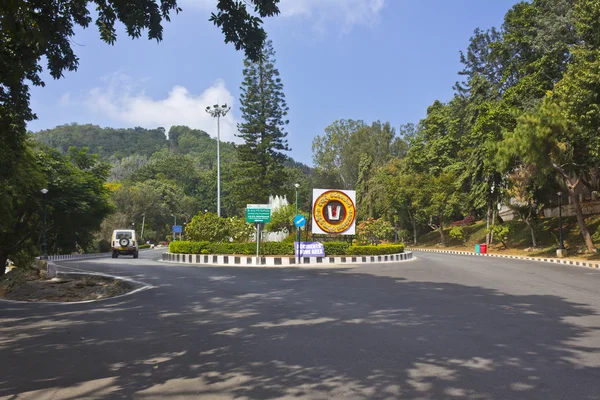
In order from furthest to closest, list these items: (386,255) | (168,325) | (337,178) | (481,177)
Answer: (337,178)
(481,177)
(386,255)
(168,325)

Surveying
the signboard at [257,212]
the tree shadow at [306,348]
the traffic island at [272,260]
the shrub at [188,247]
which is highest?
the signboard at [257,212]

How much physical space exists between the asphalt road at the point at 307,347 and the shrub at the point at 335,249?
13.4m

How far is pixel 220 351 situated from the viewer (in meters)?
5.30

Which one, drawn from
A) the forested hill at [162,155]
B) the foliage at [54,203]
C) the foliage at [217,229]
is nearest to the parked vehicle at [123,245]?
the foliage at [54,203]

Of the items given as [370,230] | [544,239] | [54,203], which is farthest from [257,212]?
[544,239]

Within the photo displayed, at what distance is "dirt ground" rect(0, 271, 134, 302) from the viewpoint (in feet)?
34.0

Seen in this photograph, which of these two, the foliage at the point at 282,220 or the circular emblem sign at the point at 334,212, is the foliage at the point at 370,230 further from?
the foliage at the point at 282,220

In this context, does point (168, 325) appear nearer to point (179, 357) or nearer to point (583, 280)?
point (179, 357)

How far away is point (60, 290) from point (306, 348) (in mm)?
7807

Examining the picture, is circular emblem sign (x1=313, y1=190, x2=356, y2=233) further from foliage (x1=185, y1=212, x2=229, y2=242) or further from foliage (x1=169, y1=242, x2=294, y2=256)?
foliage (x1=185, y1=212, x2=229, y2=242)

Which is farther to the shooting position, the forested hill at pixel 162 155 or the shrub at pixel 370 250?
the forested hill at pixel 162 155

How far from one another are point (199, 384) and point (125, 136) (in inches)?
7124

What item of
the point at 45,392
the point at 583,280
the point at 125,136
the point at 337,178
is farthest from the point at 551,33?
the point at 125,136

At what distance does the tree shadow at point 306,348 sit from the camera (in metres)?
4.06
